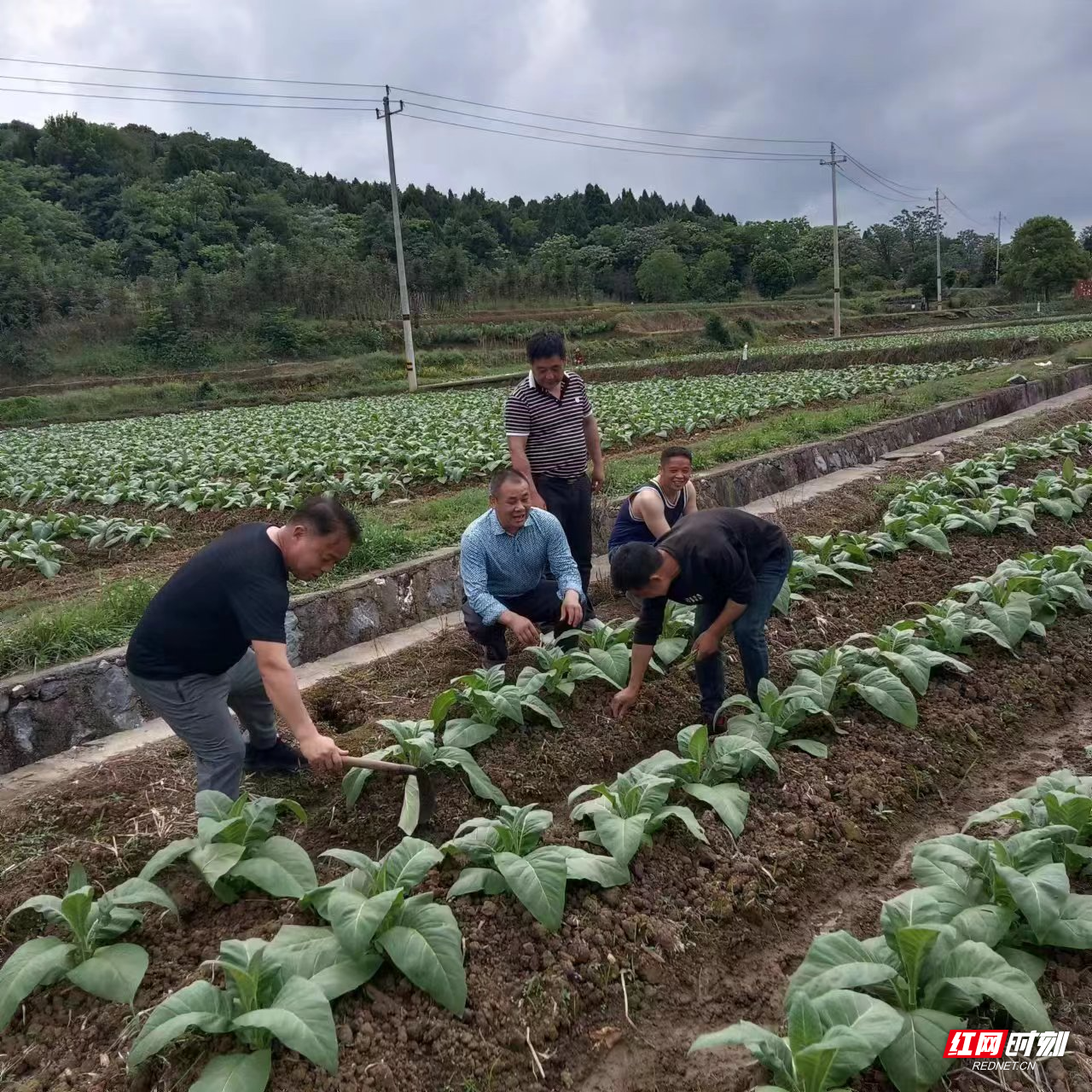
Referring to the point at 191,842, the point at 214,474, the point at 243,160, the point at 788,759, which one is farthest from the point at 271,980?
the point at 243,160

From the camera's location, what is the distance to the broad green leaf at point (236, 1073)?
224cm

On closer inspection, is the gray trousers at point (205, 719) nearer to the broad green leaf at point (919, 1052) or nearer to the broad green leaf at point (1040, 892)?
the broad green leaf at point (919, 1052)

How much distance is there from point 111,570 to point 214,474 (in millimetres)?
4078

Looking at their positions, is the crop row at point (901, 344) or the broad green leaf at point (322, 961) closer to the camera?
the broad green leaf at point (322, 961)

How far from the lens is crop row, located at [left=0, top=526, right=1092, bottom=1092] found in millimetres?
2281

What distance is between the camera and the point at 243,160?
7700 cm

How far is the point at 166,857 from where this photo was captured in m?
3.09


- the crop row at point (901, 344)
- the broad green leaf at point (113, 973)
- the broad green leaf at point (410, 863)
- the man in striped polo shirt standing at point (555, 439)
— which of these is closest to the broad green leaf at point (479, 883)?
the broad green leaf at point (410, 863)

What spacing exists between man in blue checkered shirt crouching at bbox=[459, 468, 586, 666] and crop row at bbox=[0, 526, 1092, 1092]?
0.95m

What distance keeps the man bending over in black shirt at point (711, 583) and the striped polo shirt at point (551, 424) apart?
1695 mm

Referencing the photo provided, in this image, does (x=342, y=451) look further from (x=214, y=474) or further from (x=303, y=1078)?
(x=303, y=1078)

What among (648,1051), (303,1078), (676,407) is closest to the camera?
(303,1078)

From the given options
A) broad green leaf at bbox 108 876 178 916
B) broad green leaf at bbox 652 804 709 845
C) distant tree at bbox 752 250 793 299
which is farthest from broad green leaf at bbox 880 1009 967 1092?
distant tree at bbox 752 250 793 299

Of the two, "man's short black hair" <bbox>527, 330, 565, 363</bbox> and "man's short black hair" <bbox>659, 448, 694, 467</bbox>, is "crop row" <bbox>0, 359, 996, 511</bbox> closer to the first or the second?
"man's short black hair" <bbox>527, 330, 565, 363</bbox>
